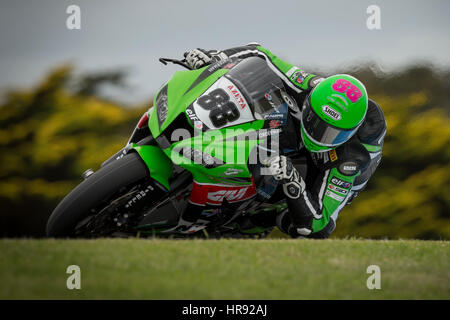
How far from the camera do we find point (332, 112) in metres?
4.14

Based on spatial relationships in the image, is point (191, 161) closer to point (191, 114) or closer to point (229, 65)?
point (191, 114)

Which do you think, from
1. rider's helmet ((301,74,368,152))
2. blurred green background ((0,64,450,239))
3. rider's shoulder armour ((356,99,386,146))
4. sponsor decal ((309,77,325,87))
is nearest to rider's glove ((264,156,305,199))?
rider's helmet ((301,74,368,152))

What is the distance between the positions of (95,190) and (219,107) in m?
1.01

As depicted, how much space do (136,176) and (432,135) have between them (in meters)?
4.61

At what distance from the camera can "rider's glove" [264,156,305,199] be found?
A: 398 cm

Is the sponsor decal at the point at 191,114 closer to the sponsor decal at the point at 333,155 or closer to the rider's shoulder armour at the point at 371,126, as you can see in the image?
the sponsor decal at the point at 333,155

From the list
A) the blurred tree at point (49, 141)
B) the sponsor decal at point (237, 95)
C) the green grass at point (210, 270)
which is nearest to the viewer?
the green grass at point (210, 270)

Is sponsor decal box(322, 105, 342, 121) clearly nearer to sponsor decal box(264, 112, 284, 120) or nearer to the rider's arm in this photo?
sponsor decal box(264, 112, 284, 120)

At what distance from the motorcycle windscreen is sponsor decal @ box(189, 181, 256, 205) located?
54 centimetres

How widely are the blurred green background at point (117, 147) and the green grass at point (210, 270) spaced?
2965 millimetres

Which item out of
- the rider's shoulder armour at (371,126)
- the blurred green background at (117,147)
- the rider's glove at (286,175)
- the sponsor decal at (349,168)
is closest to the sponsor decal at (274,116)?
the rider's glove at (286,175)

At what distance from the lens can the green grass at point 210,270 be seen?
2869 mm
